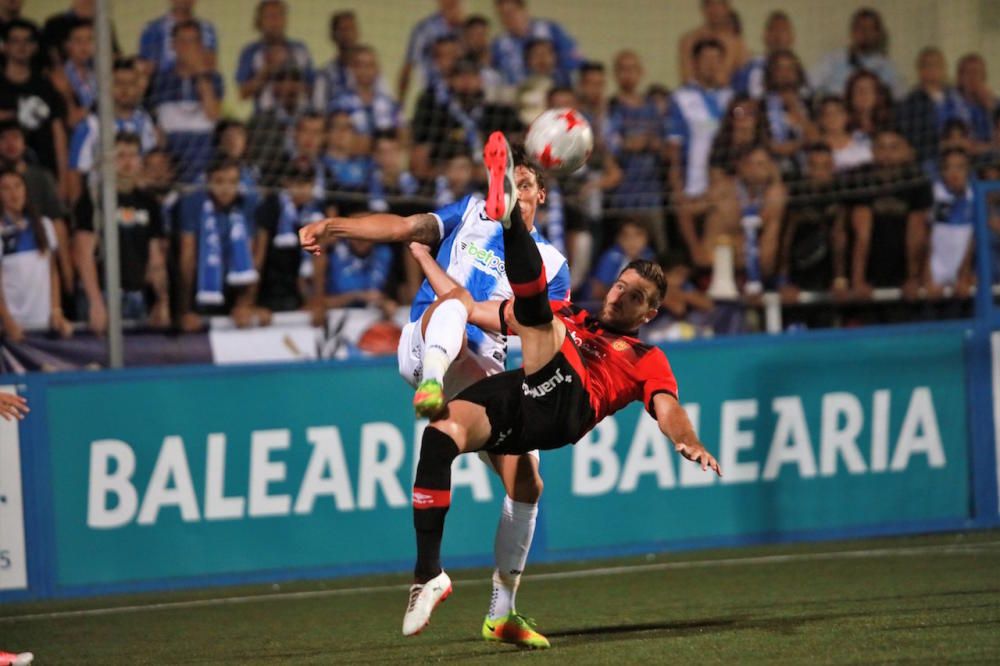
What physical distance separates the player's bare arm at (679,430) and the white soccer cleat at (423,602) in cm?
105

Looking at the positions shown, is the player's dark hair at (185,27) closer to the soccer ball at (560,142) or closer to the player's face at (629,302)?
the soccer ball at (560,142)

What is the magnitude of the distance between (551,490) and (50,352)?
12.5ft

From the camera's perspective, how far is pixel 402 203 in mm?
12633

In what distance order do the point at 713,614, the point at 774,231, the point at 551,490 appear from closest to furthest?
the point at 713,614 < the point at 551,490 < the point at 774,231

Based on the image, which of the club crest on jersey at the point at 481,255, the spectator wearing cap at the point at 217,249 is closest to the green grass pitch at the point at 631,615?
the club crest on jersey at the point at 481,255

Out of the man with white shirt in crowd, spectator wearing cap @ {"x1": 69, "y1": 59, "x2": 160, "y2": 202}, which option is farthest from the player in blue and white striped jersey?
the man with white shirt in crowd

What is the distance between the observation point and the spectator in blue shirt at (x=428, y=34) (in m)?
13.7

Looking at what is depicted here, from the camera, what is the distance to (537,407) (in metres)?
6.38

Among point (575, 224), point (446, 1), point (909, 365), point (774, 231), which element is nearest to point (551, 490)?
point (909, 365)

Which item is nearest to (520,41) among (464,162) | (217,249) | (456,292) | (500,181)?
(464,162)

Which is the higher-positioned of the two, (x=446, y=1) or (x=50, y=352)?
(x=446, y=1)

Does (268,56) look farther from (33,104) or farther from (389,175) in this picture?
(33,104)

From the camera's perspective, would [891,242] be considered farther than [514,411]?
Yes

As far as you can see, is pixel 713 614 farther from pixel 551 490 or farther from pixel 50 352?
pixel 50 352
